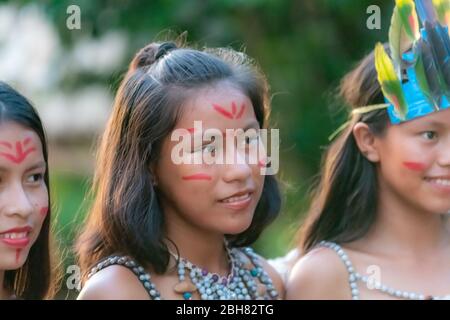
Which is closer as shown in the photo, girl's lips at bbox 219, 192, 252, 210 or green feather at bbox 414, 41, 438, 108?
girl's lips at bbox 219, 192, 252, 210

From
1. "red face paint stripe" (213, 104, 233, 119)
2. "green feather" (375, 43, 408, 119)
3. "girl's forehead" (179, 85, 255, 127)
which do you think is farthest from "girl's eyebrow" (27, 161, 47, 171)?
"green feather" (375, 43, 408, 119)

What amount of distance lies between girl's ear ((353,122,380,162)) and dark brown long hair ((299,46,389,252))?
0.07ft

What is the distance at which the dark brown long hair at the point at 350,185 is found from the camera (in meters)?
3.38

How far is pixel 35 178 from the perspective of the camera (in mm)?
2963

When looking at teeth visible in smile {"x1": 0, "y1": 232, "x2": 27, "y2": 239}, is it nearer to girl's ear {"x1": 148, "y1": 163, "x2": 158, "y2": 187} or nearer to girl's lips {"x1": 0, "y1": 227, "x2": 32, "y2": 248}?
girl's lips {"x1": 0, "y1": 227, "x2": 32, "y2": 248}

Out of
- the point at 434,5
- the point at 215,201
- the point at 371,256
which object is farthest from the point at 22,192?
the point at 434,5

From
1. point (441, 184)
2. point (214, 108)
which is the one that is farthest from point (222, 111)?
point (441, 184)

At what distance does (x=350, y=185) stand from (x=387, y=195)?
0.14 meters

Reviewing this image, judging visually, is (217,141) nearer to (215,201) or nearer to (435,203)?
(215,201)

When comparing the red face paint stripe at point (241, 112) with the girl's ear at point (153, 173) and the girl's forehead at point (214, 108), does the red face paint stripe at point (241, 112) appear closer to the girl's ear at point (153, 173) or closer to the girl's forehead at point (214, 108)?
the girl's forehead at point (214, 108)

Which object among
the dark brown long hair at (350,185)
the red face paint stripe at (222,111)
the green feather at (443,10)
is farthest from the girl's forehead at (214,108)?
the green feather at (443,10)

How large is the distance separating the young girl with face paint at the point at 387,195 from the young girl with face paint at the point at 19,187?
904 millimetres

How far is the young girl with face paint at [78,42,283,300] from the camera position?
295cm
